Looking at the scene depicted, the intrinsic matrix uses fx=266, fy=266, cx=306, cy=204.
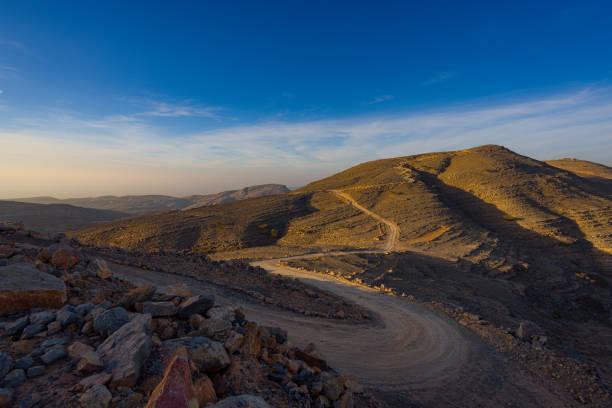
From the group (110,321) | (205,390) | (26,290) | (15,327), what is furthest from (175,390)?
(26,290)

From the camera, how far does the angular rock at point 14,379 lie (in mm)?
3038

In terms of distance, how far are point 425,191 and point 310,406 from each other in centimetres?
5164

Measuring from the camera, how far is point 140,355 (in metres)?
3.62

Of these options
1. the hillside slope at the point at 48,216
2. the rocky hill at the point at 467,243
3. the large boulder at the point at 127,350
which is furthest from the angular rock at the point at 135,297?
the hillside slope at the point at 48,216

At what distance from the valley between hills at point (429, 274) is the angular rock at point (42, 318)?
4.31 meters

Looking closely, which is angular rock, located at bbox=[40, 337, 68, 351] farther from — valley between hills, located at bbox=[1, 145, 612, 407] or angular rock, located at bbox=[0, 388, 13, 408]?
valley between hills, located at bbox=[1, 145, 612, 407]

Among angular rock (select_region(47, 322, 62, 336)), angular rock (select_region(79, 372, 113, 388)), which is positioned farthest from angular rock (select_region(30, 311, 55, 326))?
angular rock (select_region(79, 372, 113, 388))

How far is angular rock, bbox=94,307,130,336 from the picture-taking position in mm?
4211

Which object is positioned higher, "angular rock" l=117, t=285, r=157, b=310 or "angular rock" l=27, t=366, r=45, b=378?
"angular rock" l=117, t=285, r=157, b=310

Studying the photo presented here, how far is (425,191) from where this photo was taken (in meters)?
50.7

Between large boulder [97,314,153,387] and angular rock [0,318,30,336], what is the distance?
1.46 meters

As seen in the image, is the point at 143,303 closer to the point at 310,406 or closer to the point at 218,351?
the point at 218,351

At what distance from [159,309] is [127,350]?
1.49 meters

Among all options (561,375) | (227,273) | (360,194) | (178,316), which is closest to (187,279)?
(227,273)
